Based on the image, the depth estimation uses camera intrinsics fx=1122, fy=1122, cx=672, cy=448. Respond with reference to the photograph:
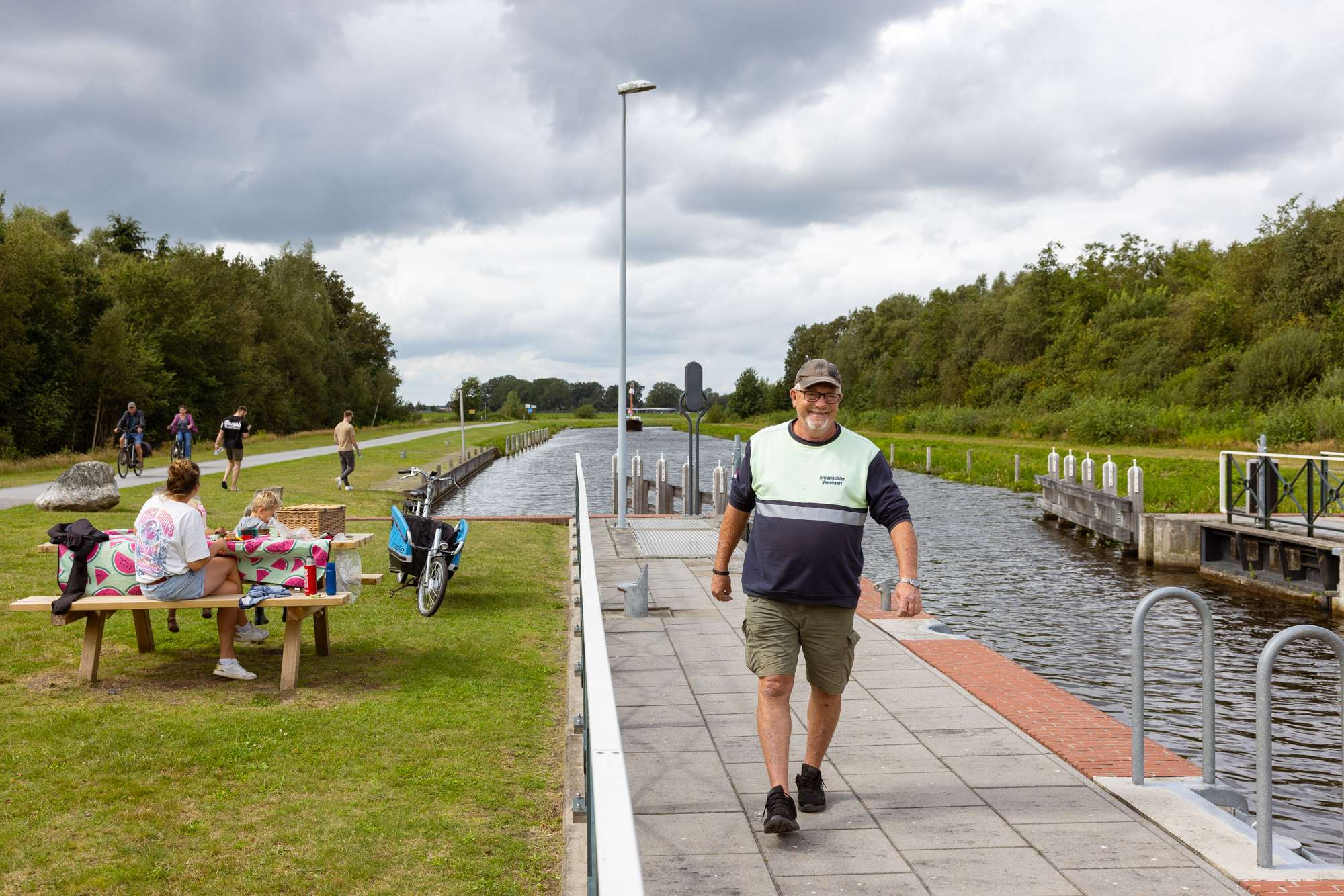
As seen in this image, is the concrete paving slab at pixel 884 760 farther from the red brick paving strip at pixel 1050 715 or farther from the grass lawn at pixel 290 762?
the grass lawn at pixel 290 762

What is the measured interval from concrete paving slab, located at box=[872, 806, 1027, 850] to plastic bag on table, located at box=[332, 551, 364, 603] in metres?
3.85

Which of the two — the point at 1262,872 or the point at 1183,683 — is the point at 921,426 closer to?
the point at 1183,683

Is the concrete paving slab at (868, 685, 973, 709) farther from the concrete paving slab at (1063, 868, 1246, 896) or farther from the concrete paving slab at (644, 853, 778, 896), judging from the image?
the concrete paving slab at (644, 853, 778, 896)

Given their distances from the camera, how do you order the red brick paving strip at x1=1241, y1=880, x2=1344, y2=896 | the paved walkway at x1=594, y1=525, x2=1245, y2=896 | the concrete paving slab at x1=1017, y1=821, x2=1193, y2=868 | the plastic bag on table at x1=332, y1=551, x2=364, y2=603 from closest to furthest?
the red brick paving strip at x1=1241, y1=880, x2=1344, y2=896, the paved walkway at x1=594, y1=525, x2=1245, y2=896, the concrete paving slab at x1=1017, y1=821, x2=1193, y2=868, the plastic bag on table at x1=332, y1=551, x2=364, y2=603

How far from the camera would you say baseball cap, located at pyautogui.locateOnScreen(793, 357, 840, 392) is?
4480 millimetres

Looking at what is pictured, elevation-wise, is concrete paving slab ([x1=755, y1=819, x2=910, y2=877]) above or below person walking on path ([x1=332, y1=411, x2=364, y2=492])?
below

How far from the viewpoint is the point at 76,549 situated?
22.0ft

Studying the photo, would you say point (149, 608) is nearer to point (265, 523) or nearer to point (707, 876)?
point (265, 523)

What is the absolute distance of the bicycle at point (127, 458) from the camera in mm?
24578

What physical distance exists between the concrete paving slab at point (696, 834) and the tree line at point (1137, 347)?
3922cm

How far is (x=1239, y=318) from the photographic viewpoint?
2357 inches

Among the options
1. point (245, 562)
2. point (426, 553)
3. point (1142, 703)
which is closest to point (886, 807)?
point (1142, 703)

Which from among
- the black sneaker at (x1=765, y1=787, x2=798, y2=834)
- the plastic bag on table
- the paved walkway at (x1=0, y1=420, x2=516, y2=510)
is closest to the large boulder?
the paved walkway at (x1=0, y1=420, x2=516, y2=510)

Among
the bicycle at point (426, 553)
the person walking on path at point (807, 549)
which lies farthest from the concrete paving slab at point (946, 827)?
the bicycle at point (426, 553)
